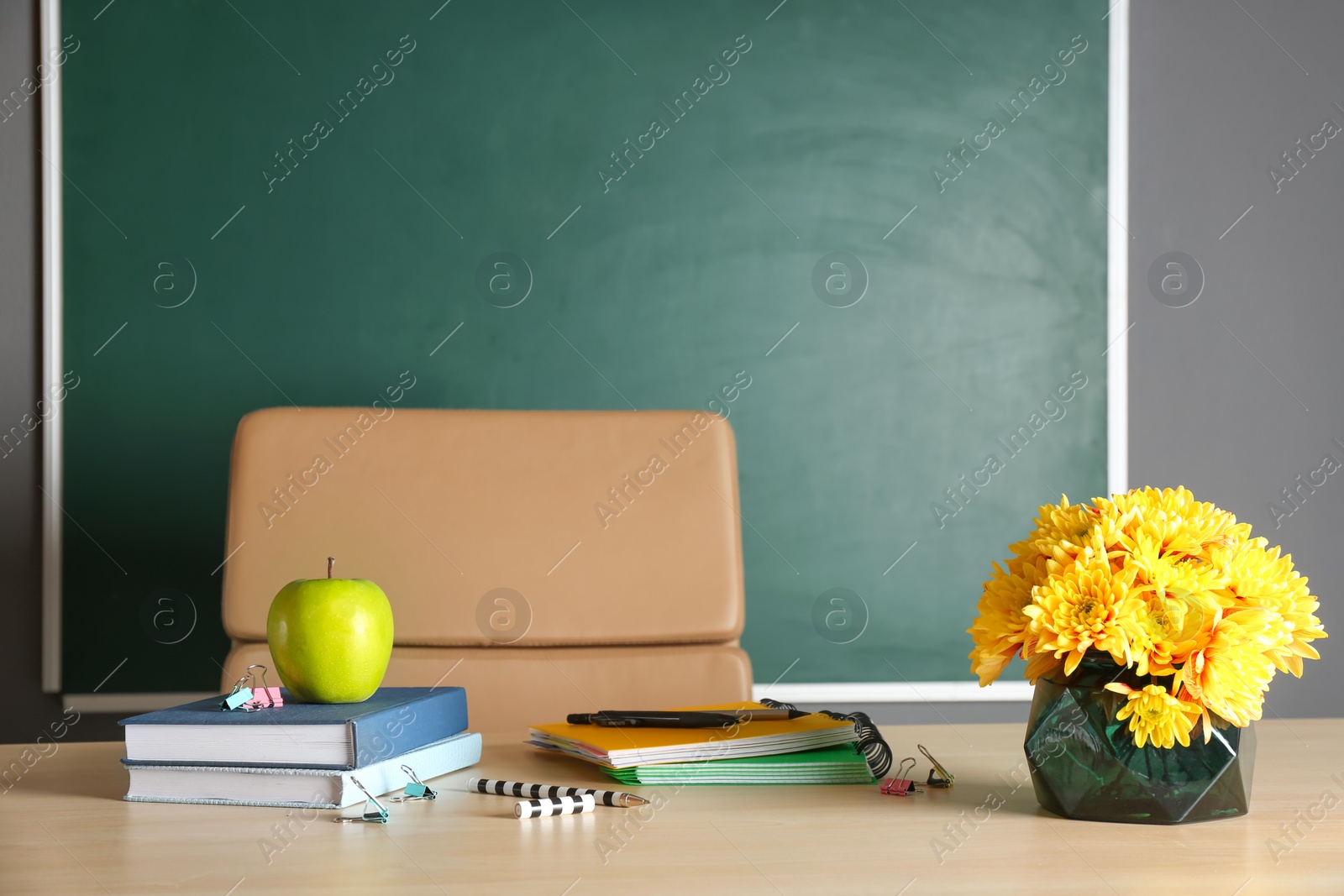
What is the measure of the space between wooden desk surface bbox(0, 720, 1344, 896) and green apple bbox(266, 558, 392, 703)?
13cm

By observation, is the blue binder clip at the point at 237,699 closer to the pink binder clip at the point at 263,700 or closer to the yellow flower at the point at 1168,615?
the pink binder clip at the point at 263,700

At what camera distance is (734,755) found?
0.98 m

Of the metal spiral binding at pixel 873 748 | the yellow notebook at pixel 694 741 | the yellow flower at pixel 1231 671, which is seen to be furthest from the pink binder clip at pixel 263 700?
the yellow flower at pixel 1231 671

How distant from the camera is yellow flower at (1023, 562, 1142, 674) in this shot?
796 mm

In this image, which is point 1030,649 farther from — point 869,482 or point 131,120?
point 131,120

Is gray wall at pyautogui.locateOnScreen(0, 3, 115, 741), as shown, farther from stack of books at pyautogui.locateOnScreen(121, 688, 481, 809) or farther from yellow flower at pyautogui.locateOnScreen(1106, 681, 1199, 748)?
yellow flower at pyautogui.locateOnScreen(1106, 681, 1199, 748)

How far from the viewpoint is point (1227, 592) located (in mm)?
819

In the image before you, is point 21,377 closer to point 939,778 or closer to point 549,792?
point 549,792

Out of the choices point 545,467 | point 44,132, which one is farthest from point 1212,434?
point 44,132

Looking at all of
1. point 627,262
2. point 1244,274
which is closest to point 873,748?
point 627,262

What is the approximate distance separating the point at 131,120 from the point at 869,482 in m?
1.71

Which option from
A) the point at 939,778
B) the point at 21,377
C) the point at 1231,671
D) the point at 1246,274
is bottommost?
the point at 939,778

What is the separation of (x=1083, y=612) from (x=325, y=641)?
651mm

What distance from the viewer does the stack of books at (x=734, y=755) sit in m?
0.96
